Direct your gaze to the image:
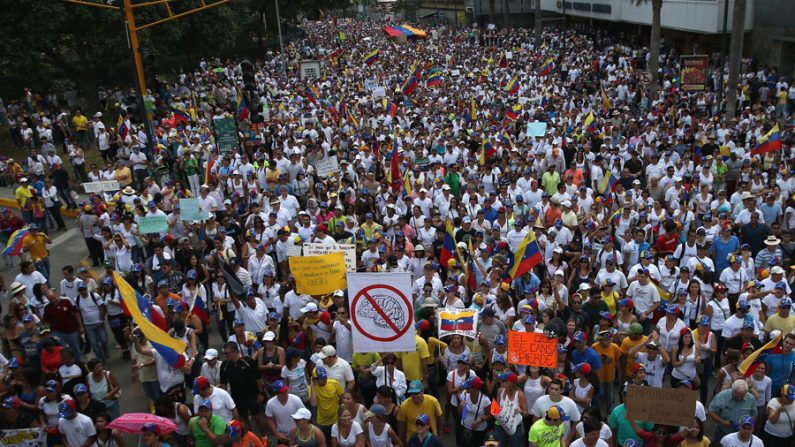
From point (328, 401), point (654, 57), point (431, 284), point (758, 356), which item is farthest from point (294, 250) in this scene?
point (654, 57)

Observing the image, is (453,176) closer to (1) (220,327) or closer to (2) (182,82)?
(1) (220,327)

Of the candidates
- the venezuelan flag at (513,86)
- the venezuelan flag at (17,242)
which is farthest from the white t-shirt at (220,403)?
the venezuelan flag at (513,86)

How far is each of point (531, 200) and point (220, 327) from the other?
618 centimetres

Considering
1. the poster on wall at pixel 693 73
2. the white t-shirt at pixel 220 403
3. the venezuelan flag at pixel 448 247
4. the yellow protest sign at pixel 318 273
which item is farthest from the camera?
the poster on wall at pixel 693 73

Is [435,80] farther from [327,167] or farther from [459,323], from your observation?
[459,323]

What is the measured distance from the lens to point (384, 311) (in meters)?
8.16

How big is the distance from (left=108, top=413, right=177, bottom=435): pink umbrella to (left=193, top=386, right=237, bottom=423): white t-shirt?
0.47 m

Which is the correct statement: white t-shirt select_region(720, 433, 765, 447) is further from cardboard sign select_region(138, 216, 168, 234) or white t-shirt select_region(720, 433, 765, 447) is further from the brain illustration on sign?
cardboard sign select_region(138, 216, 168, 234)

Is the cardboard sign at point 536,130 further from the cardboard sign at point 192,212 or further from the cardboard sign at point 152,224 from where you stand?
the cardboard sign at point 152,224

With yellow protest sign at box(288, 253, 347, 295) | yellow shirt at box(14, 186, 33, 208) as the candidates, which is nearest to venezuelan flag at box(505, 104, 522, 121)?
yellow shirt at box(14, 186, 33, 208)

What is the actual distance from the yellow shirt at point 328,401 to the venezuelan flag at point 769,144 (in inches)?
444

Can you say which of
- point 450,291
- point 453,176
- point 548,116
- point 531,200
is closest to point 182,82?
point 548,116

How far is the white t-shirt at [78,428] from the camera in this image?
24.8 feet

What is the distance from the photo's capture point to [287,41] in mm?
60438
